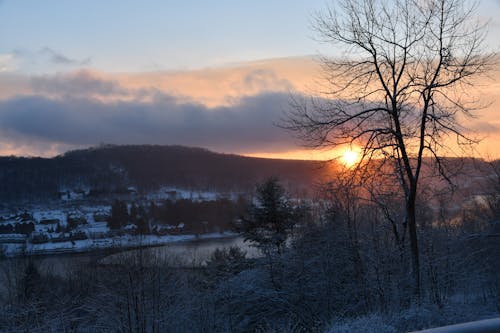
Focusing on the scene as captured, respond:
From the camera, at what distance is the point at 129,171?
155500 mm

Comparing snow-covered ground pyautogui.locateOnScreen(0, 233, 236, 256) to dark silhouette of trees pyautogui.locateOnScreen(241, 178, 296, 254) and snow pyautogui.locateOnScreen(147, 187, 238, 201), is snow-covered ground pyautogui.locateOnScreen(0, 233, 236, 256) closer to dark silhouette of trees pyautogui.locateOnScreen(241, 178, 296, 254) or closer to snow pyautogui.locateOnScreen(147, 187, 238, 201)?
dark silhouette of trees pyautogui.locateOnScreen(241, 178, 296, 254)

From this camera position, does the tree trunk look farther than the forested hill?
No

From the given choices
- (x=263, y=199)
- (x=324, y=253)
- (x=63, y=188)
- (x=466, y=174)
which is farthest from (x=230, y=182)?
(x=466, y=174)

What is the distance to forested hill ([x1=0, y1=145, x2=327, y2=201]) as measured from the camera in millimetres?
122250

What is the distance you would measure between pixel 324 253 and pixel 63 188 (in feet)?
406

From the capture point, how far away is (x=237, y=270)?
26.6m

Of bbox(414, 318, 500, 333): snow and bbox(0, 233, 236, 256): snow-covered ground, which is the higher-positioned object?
bbox(414, 318, 500, 333): snow

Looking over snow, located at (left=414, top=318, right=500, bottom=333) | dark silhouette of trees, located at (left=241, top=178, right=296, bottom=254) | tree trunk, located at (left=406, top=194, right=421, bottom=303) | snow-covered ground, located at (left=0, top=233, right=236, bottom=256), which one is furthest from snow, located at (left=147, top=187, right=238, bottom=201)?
snow, located at (left=414, top=318, right=500, bottom=333)

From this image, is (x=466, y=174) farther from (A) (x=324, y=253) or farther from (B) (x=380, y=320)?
(A) (x=324, y=253)

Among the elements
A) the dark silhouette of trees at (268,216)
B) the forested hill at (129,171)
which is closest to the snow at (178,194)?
the forested hill at (129,171)

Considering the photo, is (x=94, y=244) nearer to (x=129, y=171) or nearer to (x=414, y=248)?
(x=414, y=248)

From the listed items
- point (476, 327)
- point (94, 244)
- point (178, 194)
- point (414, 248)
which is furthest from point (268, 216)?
point (178, 194)

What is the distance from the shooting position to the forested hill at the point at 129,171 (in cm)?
12225

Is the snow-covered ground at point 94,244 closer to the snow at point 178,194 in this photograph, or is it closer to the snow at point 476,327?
the snow at point 476,327
